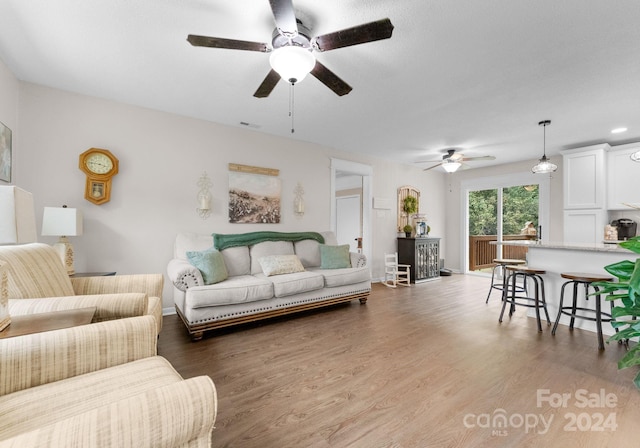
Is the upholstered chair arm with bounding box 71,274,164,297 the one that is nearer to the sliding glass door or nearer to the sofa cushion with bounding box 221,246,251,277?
the sofa cushion with bounding box 221,246,251,277

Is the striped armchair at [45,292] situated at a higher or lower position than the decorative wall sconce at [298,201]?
lower

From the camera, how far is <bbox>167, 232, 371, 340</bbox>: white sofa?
2.81 m

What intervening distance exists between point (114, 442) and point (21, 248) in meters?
1.63

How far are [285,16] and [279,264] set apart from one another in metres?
2.62

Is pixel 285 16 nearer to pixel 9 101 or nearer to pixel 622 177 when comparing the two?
pixel 9 101

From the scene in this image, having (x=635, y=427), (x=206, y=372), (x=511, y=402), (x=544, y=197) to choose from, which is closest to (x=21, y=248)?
(x=206, y=372)

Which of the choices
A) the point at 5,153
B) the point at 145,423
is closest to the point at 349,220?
the point at 5,153

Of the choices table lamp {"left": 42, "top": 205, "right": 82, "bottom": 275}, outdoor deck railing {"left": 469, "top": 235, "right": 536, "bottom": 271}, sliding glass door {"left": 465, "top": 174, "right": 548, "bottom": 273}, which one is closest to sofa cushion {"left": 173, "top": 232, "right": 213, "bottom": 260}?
table lamp {"left": 42, "top": 205, "right": 82, "bottom": 275}

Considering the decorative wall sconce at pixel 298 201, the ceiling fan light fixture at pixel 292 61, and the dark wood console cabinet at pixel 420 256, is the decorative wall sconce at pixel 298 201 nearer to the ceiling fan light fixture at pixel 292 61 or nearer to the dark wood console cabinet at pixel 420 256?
the dark wood console cabinet at pixel 420 256

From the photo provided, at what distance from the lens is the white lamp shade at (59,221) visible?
2.55 metres

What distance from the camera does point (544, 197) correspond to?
18.4 ft

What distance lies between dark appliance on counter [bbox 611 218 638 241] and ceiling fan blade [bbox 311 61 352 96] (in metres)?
5.22

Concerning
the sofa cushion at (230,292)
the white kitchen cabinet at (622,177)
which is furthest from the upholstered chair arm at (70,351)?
the white kitchen cabinet at (622,177)

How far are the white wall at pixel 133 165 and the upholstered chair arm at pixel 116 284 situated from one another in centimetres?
129
